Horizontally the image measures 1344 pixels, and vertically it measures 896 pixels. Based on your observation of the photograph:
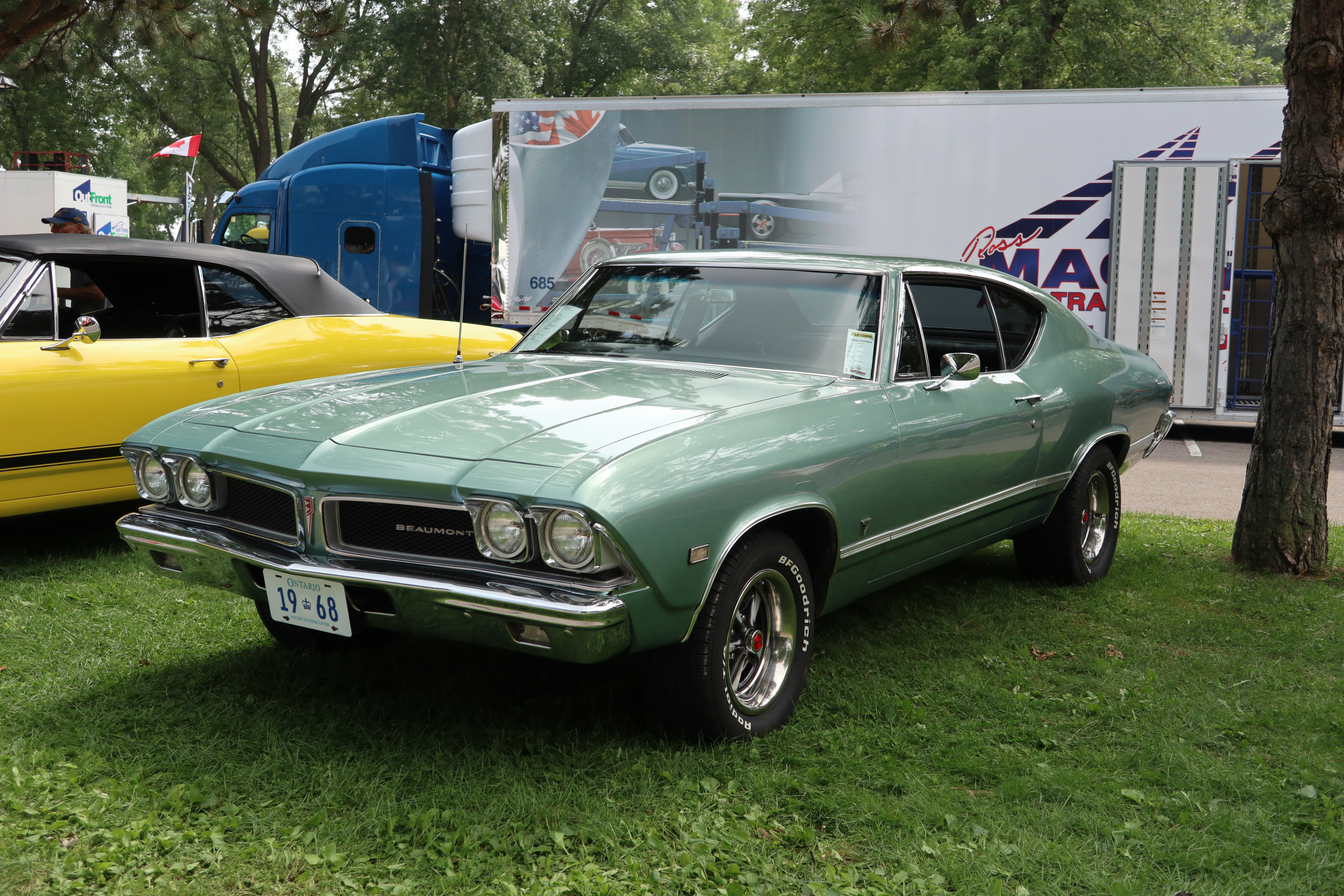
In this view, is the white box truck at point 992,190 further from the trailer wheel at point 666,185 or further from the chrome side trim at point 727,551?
the chrome side trim at point 727,551

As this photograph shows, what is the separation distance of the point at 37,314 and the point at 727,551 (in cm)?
368

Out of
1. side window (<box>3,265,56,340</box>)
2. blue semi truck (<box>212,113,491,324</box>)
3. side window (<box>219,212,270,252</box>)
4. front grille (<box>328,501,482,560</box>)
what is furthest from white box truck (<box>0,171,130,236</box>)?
front grille (<box>328,501,482,560</box>)

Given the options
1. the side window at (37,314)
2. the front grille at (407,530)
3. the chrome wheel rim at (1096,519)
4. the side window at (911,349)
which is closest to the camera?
the front grille at (407,530)

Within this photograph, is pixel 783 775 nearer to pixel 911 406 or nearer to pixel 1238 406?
pixel 911 406

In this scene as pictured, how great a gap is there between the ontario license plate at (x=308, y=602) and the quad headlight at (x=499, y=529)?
424 mm

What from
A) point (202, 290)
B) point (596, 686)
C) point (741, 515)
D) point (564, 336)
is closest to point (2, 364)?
point (202, 290)

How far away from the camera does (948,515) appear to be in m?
4.13

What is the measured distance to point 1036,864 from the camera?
9.00 feet

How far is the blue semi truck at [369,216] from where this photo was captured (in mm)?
12016

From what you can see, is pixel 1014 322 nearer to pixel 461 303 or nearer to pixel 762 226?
pixel 461 303

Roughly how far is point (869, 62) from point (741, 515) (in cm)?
2155

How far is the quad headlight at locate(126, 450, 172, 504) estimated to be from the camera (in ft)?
11.3

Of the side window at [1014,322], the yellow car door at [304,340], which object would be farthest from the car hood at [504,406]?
the yellow car door at [304,340]

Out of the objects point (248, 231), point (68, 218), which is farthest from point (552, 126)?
point (68, 218)
